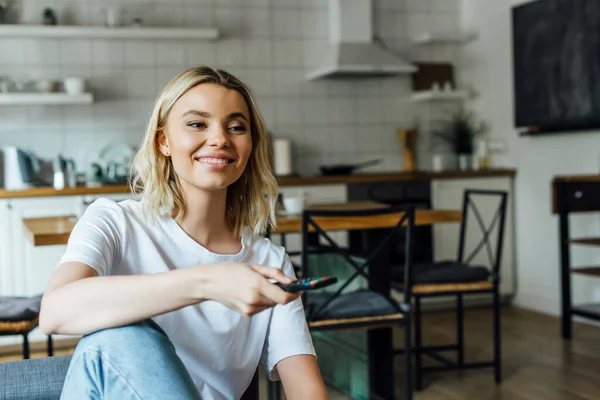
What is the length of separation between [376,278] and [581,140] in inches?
82.6

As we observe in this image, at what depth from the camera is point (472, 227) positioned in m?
5.09

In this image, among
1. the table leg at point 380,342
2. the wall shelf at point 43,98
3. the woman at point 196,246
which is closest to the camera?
the woman at point 196,246

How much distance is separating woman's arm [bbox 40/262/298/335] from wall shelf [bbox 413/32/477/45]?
4613 mm

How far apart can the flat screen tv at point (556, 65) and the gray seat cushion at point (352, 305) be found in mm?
2141

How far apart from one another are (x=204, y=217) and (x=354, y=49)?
389cm

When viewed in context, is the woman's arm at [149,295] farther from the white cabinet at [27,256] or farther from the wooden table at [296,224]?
the white cabinet at [27,256]

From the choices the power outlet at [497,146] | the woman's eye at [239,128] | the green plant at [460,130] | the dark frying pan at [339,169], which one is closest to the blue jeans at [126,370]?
the woman's eye at [239,128]

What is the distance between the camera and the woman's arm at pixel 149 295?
107cm

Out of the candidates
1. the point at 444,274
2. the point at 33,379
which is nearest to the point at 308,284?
the point at 33,379

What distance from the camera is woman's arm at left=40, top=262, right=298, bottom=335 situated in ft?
3.50

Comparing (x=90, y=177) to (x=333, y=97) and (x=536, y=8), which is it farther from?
(x=536, y=8)

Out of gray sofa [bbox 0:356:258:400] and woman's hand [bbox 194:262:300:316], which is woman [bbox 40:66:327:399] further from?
gray sofa [bbox 0:356:258:400]

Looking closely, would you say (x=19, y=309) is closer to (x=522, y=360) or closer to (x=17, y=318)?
(x=17, y=318)

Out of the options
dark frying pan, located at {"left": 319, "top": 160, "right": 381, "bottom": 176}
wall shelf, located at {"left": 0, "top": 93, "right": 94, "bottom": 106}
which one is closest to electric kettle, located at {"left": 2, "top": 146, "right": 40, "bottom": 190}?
wall shelf, located at {"left": 0, "top": 93, "right": 94, "bottom": 106}
